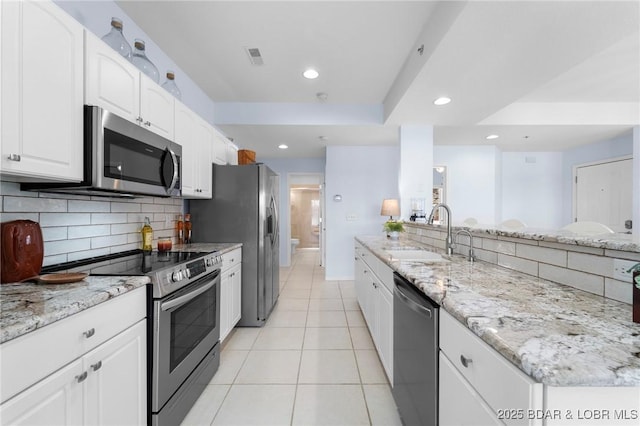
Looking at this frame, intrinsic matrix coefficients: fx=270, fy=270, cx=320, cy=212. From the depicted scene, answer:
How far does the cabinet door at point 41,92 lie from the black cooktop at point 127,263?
520 mm

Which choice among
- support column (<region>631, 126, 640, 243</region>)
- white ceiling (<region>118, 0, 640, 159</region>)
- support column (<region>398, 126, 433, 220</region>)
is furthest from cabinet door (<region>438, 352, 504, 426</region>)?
support column (<region>631, 126, 640, 243</region>)

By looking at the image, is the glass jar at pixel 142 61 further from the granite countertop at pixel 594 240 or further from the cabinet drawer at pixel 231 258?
the granite countertop at pixel 594 240

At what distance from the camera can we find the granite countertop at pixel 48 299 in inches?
30.9

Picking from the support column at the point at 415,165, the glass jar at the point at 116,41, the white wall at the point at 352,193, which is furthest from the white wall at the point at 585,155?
the glass jar at the point at 116,41

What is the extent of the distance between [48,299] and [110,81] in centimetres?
115

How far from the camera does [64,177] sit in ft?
4.01

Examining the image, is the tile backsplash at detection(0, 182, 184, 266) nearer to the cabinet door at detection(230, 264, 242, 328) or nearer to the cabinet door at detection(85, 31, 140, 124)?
the cabinet door at detection(85, 31, 140, 124)

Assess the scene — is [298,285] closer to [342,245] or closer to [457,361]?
[342,245]

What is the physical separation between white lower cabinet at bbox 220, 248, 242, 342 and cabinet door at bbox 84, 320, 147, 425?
1.00 meters

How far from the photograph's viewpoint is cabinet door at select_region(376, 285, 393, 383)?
5.76 feet

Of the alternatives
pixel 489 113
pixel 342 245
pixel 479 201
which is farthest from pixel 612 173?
pixel 342 245

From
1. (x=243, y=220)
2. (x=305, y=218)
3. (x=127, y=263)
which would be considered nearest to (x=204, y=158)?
(x=243, y=220)

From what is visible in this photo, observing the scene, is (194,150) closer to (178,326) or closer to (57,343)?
(178,326)

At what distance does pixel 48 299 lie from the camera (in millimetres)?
977
